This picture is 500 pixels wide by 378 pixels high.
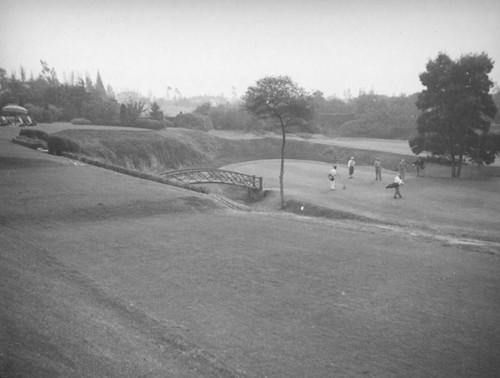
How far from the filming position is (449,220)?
776 inches

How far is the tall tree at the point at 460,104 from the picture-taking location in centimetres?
3209

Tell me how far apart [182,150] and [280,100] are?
25.7 meters

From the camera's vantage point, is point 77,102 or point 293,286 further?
point 77,102

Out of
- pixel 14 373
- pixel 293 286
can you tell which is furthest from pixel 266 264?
pixel 14 373

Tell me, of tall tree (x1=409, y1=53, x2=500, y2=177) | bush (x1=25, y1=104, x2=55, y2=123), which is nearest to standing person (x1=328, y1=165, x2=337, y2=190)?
tall tree (x1=409, y1=53, x2=500, y2=177)

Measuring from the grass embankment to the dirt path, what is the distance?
18150mm

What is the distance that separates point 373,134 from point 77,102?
5995 cm

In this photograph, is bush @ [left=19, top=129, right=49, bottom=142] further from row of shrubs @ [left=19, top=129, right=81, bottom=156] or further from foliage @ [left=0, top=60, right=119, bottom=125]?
foliage @ [left=0, top=60, right=119, bottom=125]

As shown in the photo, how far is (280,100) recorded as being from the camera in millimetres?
28266

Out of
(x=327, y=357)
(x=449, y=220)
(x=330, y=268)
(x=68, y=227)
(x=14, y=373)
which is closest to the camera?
(x=14, y=373)

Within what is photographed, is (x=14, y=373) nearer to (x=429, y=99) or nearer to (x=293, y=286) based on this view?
(x=293, y=286)

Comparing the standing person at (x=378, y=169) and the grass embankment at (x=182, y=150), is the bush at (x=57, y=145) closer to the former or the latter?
the grass embankment at (x=182, y=150)

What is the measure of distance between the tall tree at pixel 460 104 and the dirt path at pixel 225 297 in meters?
23.3

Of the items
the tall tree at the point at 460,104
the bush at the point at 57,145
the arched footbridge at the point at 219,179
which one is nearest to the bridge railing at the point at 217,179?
the arched footbridge at the point at 219,179
